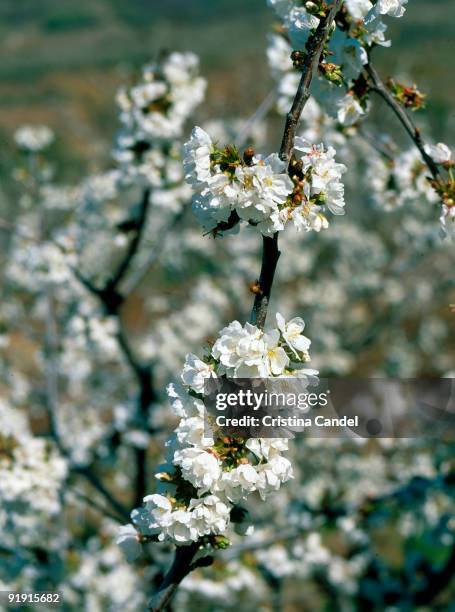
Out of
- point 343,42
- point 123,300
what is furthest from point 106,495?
point 343,42

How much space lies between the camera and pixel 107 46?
45312 millimetres

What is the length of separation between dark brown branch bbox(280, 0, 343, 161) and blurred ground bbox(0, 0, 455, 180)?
18978mm

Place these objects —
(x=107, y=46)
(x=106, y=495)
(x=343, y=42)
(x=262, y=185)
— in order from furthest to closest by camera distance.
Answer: (x=107, y=46), (x=106, y=495), (x=343, y=42), (x=262, y=185)

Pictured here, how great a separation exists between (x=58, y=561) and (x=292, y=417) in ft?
12.0

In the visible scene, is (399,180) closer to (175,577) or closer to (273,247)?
(273,247)

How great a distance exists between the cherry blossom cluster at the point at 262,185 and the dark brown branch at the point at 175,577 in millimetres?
989

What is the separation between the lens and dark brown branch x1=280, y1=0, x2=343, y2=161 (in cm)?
Answer: 174

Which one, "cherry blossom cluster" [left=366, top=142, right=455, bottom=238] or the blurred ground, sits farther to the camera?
the blurred ground

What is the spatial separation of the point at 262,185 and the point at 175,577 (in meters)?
1.19

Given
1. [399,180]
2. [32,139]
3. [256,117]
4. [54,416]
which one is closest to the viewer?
[399,180]

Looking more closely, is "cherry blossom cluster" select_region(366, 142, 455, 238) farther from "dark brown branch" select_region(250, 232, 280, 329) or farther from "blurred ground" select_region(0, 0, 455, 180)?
"blurred ground" select_region(0, 0, 455, 180)

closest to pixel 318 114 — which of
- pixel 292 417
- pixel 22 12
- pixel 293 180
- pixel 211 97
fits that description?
pixel 293 180

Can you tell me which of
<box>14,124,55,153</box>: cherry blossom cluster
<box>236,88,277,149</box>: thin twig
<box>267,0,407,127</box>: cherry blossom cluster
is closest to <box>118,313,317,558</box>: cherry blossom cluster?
<box>267,0,407,127</box>: cherry blossom cluster

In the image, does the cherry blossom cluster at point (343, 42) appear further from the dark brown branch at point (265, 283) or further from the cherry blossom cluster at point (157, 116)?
the cherry blossom cluster at point (157, 116)
